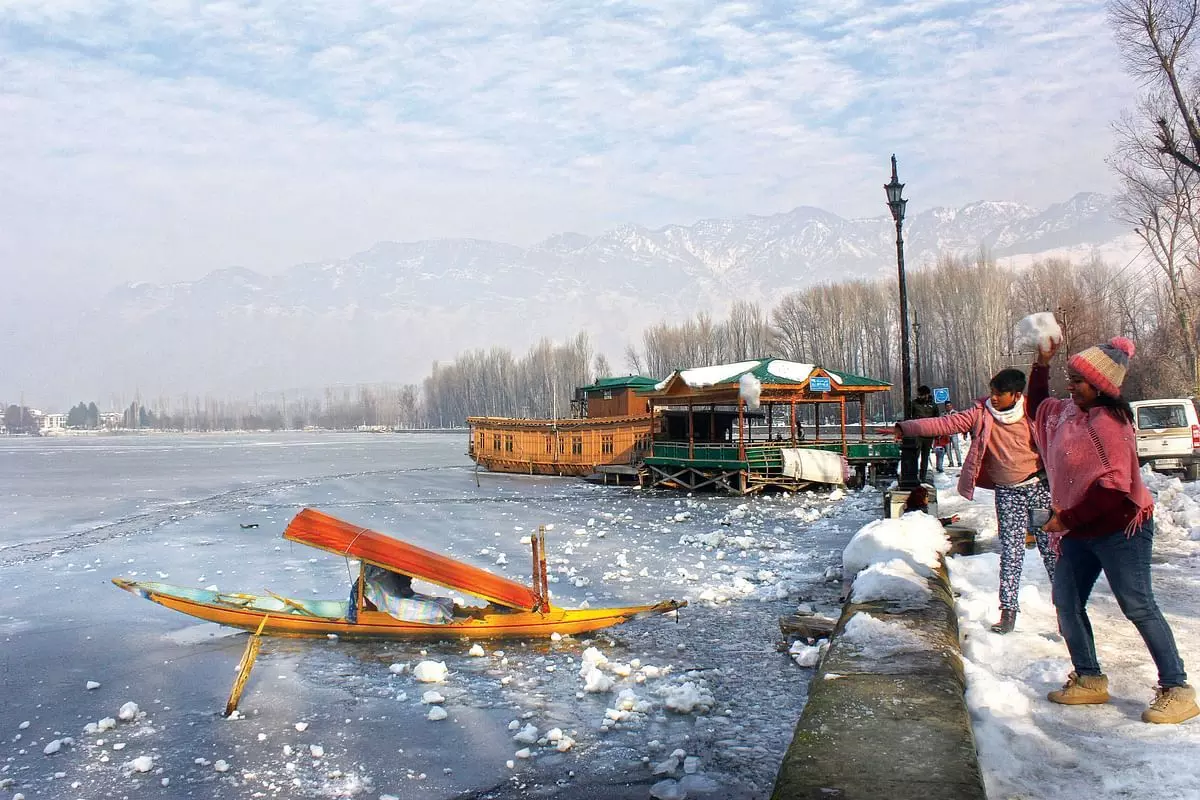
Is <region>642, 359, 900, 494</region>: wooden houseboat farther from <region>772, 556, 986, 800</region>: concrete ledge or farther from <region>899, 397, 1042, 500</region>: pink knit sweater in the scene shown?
<region>772, 556, 986, 800</region>: concrete ledge

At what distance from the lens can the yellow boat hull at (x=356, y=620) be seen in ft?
28.4

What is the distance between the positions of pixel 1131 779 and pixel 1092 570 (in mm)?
1132

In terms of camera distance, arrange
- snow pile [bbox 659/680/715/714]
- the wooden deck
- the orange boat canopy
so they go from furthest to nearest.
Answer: the wooden deck → the orange boat canopy → snow pile [bbox 659/680/715/714]

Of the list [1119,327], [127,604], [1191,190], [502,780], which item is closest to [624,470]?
[127,604]

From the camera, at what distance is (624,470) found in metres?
32.9

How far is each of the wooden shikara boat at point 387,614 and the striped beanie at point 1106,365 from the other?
517cm

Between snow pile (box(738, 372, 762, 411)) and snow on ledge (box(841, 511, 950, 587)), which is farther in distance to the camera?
snow pile (box(738, 372, 762, 411))

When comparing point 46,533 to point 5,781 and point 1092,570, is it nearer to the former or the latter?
point 5,781

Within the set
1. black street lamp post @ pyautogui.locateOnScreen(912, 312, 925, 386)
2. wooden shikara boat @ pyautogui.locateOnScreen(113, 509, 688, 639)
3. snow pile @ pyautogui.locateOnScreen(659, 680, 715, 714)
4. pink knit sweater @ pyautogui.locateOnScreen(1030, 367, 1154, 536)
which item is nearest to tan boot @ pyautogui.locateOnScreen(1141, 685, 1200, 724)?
pink knit sweater @ pyautogui.locateOnScreen(1030, 367, 1154, 536)

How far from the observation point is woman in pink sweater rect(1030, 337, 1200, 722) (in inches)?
164

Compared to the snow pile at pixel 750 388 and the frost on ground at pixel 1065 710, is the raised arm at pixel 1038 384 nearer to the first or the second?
the frost on ground at pixel 1065 710

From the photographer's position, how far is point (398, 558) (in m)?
8.55

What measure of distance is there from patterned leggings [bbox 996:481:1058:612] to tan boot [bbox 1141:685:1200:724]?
183cm

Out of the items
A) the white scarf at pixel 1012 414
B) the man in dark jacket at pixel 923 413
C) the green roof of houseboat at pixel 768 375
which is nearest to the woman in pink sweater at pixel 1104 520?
the white scarf at pixel 1012 414
